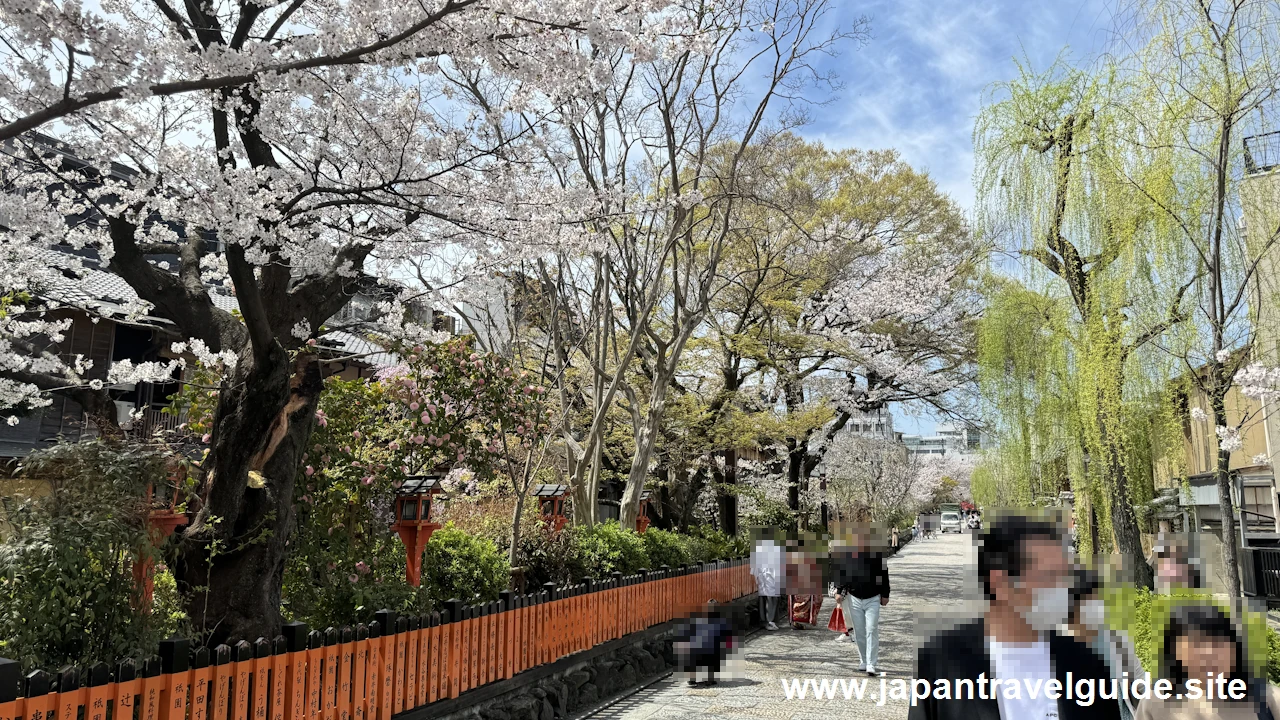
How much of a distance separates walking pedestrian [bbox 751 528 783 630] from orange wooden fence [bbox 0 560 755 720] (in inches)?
158

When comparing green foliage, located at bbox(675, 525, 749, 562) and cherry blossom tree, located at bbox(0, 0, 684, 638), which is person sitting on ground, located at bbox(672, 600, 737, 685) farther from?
cherry blossom tree, located at bbox(0, 0, 684, 638)

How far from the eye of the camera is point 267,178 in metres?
5.48

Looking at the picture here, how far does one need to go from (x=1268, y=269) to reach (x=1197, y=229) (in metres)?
2.04

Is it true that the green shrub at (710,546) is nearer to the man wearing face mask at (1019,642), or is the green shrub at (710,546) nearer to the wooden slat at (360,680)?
the wooden slat at (360,680)

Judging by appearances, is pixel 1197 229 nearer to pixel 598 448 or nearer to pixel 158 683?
pixel 598 448

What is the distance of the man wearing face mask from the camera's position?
233 centimetres

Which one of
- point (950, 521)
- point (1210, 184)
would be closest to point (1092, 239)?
point (1210, 184)

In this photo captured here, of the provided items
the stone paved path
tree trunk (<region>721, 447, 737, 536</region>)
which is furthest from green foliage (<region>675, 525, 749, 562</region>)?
the stone paved path

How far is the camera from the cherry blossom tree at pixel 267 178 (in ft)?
13.6

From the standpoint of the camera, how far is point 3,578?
3818 mm

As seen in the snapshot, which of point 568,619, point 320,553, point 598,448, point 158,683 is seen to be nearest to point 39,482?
point 158,683

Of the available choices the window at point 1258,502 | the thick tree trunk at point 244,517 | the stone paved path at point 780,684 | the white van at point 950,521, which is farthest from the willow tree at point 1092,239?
the white van at point 950,521

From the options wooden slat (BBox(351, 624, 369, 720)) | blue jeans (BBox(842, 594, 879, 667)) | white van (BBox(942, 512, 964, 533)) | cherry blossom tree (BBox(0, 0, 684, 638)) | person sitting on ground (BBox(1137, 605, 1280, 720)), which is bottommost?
white van (BBox(942, 512, 964, 533))

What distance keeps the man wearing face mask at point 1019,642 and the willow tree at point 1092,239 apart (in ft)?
26.3
